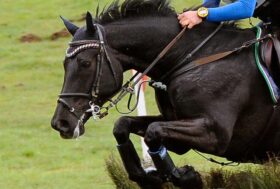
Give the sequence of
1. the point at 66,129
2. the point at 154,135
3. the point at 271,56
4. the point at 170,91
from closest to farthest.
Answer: the point at 66,129 → the point at 154,135 → the point at 170,91 → the point at 271,56

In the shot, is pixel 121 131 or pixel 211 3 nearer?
pixel 121 131

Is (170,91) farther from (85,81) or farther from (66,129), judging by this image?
(66,129)

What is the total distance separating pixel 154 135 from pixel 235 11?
51.7 inches

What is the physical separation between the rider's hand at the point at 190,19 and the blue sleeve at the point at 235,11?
0.13 m

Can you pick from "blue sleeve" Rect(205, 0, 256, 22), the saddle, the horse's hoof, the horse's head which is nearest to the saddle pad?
the saddle

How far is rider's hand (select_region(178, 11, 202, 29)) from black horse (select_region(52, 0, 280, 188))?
3.2 inches

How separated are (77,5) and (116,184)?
2110 cm

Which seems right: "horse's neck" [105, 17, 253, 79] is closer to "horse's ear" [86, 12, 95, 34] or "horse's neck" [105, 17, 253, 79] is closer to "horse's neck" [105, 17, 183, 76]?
"horse's neck" [105, 17, 183, 76]

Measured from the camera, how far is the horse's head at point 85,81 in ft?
23.8

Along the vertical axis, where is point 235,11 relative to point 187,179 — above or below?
above

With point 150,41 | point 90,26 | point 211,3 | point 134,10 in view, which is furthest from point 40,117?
point 90,26

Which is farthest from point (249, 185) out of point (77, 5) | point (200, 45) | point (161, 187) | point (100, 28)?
point (77, 5)

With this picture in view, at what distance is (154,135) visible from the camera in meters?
7.33

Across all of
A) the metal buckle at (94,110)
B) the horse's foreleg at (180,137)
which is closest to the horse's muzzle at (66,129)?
the metal buckle at (94,110)
